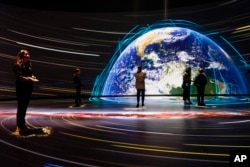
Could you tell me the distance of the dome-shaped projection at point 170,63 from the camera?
696 inches

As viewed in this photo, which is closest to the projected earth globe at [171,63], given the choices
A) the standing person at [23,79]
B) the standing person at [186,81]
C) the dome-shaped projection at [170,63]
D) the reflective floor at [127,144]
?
the dome-shaped projection at [170,63]

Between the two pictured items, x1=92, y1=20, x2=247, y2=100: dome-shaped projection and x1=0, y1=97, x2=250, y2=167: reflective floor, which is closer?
x1=0, y1=97, x2=250, y2=167: reflective floor

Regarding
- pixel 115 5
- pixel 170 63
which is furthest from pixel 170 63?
pixel 115 5

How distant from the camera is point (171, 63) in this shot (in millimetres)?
18156

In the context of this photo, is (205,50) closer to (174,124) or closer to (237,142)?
(174,124)

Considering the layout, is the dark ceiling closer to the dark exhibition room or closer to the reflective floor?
the dark exhibition room

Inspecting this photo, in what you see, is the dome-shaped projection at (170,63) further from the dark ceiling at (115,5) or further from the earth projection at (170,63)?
the dark ceiling at (115,5)

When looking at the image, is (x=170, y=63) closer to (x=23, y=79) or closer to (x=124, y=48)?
(x=124, y=48)

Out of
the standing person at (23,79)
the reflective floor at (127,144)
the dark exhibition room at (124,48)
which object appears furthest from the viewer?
the dark exhibition room at (124,48)

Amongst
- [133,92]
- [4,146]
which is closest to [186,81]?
[133,92]

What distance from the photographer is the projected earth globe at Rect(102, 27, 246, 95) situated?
58.1ft

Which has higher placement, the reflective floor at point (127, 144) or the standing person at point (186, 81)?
the standing person at point (186, 81)

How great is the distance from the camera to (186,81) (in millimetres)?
12625

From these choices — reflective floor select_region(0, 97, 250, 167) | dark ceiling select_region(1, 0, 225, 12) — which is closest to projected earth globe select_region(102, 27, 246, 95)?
dark ceiling select_region(1, 0, 225, 12)
